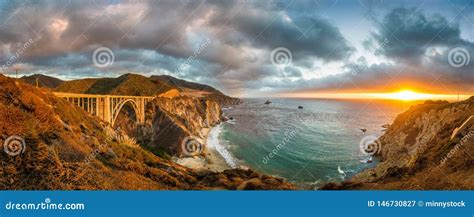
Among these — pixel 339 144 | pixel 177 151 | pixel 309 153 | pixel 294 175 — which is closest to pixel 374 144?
pixel 339 144

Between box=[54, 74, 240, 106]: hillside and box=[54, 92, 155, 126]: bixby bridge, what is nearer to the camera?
box=[54, 92, 155, 126]: bixby bridge

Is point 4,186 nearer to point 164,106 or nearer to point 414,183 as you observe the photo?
point 414,183

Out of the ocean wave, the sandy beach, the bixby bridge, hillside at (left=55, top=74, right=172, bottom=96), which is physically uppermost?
hillside at (left=55, top=74, right=172, bottom=96)

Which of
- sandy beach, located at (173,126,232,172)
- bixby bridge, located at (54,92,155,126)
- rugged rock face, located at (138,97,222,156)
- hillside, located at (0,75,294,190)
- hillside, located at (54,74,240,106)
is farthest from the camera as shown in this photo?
hillside, located at (54,74,240,106)

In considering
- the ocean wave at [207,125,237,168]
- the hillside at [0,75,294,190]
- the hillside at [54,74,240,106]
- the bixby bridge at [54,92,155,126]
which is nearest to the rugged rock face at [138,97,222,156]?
the ocean wave at [207,125,237,168]

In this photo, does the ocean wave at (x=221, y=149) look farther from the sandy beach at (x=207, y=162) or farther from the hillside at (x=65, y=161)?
the hillside at (x=65, y=161)

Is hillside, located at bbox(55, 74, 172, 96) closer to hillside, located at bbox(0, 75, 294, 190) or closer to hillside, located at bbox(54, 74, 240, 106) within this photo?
hillside, located at bbox(54, 74, 240, 106)
